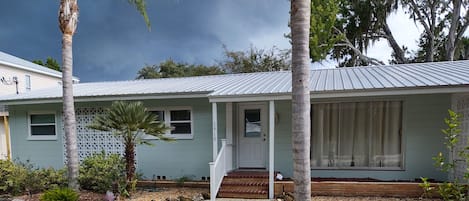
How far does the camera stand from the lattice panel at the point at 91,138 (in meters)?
10.3

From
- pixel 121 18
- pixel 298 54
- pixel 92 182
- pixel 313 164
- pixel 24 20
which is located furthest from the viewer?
pixel 24 20

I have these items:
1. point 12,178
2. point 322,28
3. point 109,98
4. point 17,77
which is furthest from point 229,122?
point 17,77

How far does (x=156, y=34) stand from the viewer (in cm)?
2156

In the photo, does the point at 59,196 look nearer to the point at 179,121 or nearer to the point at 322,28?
the point at 179,121

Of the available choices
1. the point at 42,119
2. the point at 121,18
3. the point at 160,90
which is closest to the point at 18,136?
the point at 42,119

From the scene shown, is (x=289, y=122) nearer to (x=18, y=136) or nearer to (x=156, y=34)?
(x=18, y=136)

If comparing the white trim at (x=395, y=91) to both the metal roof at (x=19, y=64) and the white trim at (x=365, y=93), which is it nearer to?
the white trim at (x=365, y=93)

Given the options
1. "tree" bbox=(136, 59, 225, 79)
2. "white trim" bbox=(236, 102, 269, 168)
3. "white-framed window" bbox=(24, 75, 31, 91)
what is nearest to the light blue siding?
"white trim" bbox=(236, 102, 269, 168)

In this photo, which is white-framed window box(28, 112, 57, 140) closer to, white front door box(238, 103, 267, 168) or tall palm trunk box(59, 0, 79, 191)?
tall palm trunk box(59, 0, 79, 191)

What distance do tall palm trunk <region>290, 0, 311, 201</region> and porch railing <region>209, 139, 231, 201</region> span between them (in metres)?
3.01

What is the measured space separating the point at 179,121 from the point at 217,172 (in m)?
2.77

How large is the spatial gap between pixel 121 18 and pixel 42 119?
8345 millimetres

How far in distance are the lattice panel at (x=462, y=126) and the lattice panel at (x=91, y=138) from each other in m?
9.96

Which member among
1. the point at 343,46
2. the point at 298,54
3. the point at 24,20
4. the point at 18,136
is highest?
the point at 24,20
